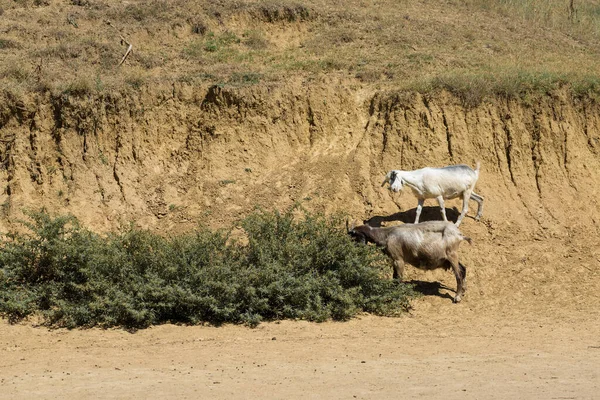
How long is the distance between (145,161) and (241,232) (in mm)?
3345

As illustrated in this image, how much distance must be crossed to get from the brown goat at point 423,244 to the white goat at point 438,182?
4.49ft

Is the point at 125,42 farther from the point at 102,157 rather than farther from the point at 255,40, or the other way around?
the point at 102,157

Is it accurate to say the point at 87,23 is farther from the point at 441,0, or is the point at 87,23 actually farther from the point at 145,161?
the point at 441,0

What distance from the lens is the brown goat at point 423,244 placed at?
14.1 m

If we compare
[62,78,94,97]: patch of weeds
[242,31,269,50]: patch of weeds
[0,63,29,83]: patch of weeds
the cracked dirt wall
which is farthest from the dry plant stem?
[242,31,269,50]: patch of weeds

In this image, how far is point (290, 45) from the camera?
24188 millimetres

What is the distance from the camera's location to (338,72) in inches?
801

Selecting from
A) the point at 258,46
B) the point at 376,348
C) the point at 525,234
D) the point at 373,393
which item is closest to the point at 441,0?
the point at 258,46

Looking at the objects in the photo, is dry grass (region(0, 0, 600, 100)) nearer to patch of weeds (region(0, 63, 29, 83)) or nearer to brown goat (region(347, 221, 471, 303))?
patch of weeds (region(0, 63, 29, 83))

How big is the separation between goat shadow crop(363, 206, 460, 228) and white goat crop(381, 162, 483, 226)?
552mm

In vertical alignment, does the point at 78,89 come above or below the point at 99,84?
below

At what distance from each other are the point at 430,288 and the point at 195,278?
16.3ft

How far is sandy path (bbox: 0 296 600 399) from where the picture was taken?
957 centimetres

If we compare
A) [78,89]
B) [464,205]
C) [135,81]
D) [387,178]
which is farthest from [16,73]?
[464,205]
